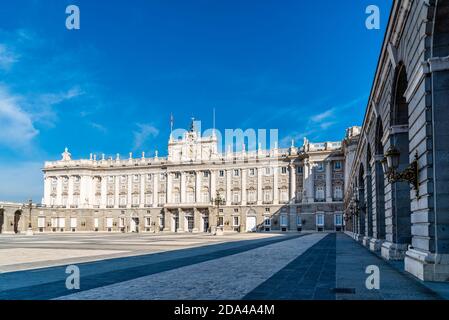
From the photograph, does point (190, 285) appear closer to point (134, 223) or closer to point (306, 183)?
point (306, 183)

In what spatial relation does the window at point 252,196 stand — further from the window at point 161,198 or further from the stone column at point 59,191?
the stone column at point 59,191

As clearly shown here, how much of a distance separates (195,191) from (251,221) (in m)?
13.1

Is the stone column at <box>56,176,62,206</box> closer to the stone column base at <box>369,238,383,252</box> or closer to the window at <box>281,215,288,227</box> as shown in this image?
the window at <box>281,215,288,227</box>

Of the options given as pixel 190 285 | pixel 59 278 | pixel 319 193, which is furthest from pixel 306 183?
pixel 190 285

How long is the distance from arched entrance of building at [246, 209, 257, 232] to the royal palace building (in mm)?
189

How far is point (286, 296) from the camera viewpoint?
Answer: 8.30 m

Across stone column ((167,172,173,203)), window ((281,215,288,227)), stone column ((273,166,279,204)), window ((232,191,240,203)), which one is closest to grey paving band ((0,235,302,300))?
window ((281,215,288,227))

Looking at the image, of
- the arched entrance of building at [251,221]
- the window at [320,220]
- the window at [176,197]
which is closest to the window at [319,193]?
the window at [320,220]

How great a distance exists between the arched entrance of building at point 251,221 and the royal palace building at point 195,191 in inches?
7.4

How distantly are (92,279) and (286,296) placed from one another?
5294 millimetres

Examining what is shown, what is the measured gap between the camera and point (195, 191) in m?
84.1

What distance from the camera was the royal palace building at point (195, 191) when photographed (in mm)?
74125
